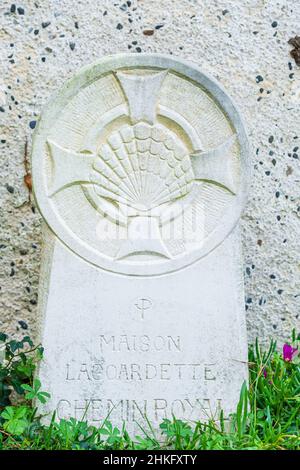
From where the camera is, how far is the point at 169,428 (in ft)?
10.9

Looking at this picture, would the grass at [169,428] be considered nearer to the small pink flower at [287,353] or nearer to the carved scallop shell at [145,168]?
the small pink flower at [287,353]

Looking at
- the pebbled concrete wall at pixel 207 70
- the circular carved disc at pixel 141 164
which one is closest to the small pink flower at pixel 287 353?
the pebbled concrete wall at pixel 207 70

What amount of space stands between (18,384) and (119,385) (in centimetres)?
A: 40

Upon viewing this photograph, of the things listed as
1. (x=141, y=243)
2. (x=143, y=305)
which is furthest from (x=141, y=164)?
(x=143, y=305)

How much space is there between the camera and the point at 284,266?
14.0 ft

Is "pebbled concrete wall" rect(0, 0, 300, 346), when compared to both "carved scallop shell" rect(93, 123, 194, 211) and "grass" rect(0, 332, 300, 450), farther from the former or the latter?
"carved scallop shell" rect(93, 123, 194, 211)

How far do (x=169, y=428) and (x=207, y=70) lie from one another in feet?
5.51

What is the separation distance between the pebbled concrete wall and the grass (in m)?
0.56

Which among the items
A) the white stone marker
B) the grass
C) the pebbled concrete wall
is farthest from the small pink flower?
the white stone marker

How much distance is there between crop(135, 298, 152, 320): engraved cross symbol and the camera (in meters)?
3.45

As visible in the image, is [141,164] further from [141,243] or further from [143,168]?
[141,243]

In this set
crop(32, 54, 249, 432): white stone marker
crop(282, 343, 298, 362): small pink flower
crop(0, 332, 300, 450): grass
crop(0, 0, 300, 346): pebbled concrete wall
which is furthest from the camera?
crop(0, 0, 300, 346): pebbled concrete wall

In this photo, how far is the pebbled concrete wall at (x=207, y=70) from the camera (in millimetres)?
4078

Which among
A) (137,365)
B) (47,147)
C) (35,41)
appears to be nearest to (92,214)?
(47,147)
